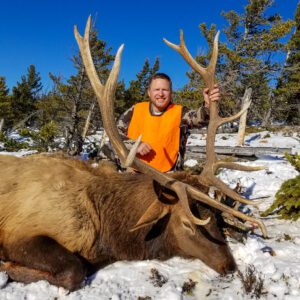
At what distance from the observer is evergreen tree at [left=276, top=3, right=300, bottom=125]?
27188 millimetres

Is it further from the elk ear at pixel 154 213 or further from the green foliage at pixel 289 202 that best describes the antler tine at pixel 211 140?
the green foliage at pixel 289 202

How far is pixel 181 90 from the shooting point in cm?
2416

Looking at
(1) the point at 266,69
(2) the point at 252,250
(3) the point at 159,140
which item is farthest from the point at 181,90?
(2) the point at 252,250

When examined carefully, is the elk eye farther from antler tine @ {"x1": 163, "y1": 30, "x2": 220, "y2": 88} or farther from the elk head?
antler tine @ {"x1": 163, "y1": 30, "x2": 220, "y2": 88}

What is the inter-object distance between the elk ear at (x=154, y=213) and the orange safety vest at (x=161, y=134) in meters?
1.93

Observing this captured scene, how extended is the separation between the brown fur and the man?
4.96 ft

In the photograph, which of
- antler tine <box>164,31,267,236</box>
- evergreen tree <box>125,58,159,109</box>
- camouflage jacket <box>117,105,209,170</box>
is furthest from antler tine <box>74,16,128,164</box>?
evergreen tree <box>125,58,159,109</box>

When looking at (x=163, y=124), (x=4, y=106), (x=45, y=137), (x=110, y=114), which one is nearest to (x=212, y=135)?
(x=110, y=114)

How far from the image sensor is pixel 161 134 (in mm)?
5684

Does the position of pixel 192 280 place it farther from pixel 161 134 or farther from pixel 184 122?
pixel 184 122

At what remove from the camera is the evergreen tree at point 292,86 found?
1070 inches

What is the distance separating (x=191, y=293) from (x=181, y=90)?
2171 centimetres

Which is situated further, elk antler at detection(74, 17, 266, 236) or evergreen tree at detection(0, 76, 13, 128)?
evergreen tree at detection(0, 76, 13, 128)

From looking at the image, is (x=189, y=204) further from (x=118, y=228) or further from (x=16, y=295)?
(x=16, y=295)
